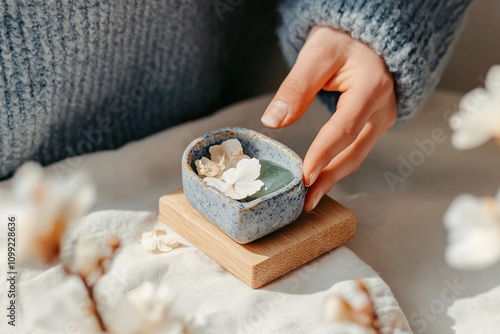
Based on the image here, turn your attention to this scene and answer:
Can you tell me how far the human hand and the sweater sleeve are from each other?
0.04 feet

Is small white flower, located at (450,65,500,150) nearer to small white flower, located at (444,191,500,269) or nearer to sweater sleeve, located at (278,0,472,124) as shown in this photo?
small white flower, located at (444,191,500,269)

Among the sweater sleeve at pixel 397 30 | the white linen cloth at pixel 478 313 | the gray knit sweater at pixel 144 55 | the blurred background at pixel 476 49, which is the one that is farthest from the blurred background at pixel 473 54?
the white linen cloth at pixel 478 313

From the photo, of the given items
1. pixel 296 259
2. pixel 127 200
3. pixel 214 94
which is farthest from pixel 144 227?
pixel 214 94

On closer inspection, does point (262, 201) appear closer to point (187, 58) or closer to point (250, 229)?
point (250, 229)

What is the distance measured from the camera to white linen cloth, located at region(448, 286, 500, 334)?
1.47 feet

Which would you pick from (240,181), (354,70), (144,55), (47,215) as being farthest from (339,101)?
(47,215)

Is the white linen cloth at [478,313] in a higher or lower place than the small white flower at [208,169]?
lower

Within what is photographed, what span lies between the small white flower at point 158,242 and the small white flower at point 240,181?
0.08 m

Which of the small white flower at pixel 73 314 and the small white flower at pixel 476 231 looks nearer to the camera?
the small white flower at pixel 476 231

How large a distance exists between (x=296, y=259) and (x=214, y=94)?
0.32 metres

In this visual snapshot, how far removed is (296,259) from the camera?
1.54ft

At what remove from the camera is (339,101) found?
52 centimetres

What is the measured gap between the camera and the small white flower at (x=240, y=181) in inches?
17.6

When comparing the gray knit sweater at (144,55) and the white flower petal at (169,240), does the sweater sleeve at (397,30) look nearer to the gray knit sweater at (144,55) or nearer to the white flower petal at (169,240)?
the gray knit sweater at (144,55)
